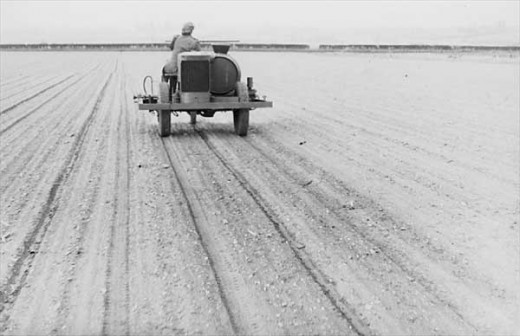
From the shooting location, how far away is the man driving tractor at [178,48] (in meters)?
11.0

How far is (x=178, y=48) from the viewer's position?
436 inches

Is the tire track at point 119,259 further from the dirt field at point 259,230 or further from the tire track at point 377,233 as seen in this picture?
the tire track at point 377,233

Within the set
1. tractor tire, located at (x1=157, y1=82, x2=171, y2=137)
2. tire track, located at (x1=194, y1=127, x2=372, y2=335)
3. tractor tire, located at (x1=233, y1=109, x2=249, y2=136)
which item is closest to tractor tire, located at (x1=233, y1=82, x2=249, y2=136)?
tractor tire, located at (x1=233, y1=109, x2=249, y2=136)

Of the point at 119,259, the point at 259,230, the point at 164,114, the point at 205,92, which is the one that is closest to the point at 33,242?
the point at 119,259

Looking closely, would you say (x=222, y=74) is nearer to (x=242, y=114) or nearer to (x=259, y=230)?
(x=242, y=114)

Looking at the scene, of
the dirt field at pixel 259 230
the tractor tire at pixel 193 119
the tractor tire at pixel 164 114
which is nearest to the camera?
the dirt field at pixel 259 230

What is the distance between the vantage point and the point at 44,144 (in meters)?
9.38

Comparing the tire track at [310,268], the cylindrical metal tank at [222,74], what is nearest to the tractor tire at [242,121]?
the cylindrical metal tank at [222,74]

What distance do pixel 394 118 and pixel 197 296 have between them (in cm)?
969

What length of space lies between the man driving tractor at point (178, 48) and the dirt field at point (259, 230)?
100cm

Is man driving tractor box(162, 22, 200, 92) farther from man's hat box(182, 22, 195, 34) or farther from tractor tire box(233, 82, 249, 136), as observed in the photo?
tractor tire box(233, 82, 249, 136)

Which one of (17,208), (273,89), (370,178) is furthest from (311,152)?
(273,89)

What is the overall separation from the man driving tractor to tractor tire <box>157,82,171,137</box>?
0.59m

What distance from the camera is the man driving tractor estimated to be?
11.0 m
